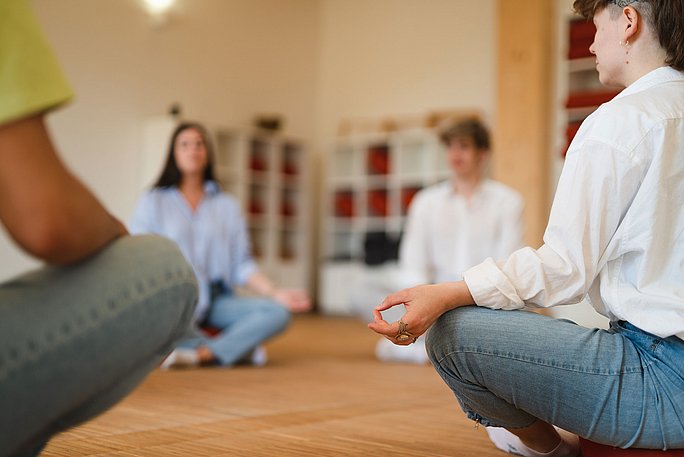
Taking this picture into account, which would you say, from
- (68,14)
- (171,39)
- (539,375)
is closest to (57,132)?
(68,14)

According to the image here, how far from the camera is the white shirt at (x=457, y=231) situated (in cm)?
379

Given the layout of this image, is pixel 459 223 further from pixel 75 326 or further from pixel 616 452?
pixel 75 326

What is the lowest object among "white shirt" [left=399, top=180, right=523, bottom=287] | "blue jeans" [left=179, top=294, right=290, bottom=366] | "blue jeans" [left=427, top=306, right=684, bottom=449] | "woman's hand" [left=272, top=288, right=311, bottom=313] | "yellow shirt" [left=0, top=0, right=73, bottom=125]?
"blue jeans" [left=179, top=294, right=290, bottom=366]

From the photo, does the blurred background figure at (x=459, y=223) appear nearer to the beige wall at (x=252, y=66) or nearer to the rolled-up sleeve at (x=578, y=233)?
the rolled-up sleeve at (x=578, y=233)

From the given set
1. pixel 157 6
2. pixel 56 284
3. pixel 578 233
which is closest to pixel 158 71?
pixel 157 6

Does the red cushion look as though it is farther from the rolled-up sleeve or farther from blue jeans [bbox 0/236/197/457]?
blue jeans [bbox 0/236/197/457]

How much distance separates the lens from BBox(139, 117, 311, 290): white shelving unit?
6.18 meters

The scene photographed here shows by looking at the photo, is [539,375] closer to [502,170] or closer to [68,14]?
[502,170]

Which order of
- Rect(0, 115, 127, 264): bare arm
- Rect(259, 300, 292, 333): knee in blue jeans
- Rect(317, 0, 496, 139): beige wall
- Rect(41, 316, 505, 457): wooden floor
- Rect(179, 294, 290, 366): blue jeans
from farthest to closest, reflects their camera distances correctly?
Rect(317, 0, 496, 139): beige wall
Rect(259, 300, 292, 333): knee in blue jeans
Rect(179, 294, 290, 366): blue jeans
Rect(41, 316, 505, 457): wooden floor
Rect(0, 115, 127, 264): bare arm

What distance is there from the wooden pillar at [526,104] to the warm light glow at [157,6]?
8.49 feet

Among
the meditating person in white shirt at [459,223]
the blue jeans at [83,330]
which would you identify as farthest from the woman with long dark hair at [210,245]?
the blue jeans at [83,330]

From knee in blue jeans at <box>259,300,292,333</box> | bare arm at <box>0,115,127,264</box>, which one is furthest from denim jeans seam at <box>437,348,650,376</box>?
knee in blue jeans at <box>259,300,292,333</box>

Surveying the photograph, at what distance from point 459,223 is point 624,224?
2705 millimetres

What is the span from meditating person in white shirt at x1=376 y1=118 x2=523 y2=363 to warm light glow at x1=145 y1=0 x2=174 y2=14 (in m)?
3.27
